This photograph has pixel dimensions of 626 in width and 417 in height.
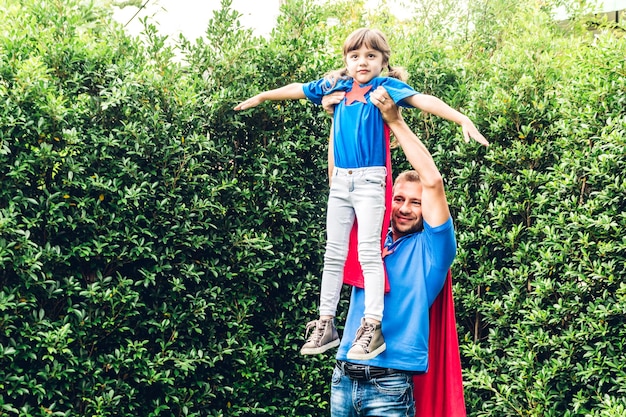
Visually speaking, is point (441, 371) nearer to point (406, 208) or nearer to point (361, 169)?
point (406, 208)

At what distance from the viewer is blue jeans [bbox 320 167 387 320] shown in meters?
3.20

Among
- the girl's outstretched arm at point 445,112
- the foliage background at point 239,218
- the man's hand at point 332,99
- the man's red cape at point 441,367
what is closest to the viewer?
the girl's outstretched arm at point 445,112

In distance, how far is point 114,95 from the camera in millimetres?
4273

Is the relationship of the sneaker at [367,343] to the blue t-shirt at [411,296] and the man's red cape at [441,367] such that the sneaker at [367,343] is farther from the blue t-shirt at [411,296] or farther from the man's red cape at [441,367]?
the man's red cape at [441,367]

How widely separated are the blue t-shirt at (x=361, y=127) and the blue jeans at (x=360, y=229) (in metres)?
0.05

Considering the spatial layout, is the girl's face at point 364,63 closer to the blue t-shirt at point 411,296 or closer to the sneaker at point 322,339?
the blue t-shirt at point 411,296

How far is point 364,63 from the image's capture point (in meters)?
3.29

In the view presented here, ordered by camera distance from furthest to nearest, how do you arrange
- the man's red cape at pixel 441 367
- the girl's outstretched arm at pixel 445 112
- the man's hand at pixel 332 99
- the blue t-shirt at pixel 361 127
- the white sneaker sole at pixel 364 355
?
1. the man's hand at pixel 332 99
2. the blue t-shirt at pixel 361 127
3. the man's red cape at pixel 441 367
4. the white sneaker sole at pixel 364 355
5. the girl's outstretched arm at pixel 445 112

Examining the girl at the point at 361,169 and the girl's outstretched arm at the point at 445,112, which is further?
the girl at the point at 361,169

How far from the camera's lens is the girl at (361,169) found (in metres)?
3.21

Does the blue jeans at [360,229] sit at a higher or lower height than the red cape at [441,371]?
higher

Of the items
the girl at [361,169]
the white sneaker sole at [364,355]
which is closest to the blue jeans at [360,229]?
the girl at [361,169]

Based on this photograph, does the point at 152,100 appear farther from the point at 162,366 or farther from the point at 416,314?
the point at 416,314

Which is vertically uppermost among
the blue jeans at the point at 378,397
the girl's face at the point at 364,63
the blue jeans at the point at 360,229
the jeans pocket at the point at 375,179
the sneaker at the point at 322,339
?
the girl's face at the point at 364,63
